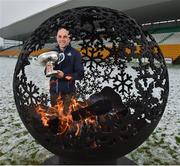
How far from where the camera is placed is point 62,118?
2785mm

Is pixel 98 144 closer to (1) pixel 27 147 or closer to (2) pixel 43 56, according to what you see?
(2) pixel 43 56

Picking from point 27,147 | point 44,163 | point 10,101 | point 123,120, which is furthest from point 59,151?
point 10,101

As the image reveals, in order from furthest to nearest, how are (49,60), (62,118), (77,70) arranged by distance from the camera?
(77,70) < (62,118) < (49,60)

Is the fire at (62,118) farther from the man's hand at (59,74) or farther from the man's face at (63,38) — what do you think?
the man's face at (63,38)

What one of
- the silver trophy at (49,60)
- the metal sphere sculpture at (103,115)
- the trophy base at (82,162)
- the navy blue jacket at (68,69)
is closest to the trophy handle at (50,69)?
the silver trophy at (49,60)

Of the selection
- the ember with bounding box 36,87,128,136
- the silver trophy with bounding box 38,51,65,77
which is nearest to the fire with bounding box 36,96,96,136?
the ember with bounding box 36,87,128,136

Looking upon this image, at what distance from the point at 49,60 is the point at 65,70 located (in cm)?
26

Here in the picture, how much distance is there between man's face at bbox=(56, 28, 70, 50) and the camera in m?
2.70

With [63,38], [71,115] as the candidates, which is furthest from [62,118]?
[63,38]

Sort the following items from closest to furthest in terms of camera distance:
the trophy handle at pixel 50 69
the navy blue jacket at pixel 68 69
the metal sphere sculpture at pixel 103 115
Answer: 1. the metal sphere sculpture at pixel 103 115
2. the trophy handle at pixel 50 69
3. the navy blue jacket at pixel 68 69

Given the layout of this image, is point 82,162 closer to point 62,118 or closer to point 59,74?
point 62,118

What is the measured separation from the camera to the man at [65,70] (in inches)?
108

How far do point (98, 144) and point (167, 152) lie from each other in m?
1.35

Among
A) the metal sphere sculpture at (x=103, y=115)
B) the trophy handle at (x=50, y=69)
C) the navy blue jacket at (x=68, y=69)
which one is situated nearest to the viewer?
the metal sphere sculpture at (x=103, y=115)
